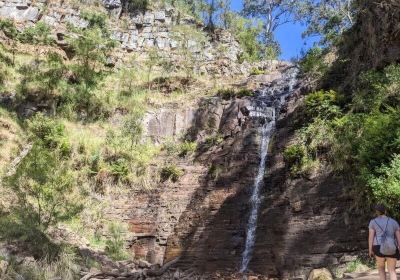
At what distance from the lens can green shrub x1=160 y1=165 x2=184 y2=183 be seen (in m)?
18.0

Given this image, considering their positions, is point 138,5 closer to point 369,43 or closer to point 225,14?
point 225,14

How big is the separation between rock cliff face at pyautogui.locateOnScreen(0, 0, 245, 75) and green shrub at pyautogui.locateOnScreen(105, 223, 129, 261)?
17720 mm

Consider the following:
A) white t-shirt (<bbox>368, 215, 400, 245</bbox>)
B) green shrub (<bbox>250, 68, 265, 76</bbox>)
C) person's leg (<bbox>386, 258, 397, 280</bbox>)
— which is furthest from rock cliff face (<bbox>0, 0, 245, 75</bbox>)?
person's leg (<bbox>386, 258, 397, 280</bbox>)

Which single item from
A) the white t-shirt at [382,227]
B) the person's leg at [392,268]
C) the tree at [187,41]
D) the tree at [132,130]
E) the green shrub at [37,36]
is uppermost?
the tree at [187,41]

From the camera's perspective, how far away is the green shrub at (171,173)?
18047mm

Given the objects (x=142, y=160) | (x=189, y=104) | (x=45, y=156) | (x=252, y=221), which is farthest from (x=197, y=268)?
(x=189, y=104)

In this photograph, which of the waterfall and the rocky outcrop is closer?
the waterfall

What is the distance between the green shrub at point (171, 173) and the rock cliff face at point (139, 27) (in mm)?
13840

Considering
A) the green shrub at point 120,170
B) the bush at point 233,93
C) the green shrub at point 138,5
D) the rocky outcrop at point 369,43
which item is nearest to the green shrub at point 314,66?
the rocky outcrop at point 369,43

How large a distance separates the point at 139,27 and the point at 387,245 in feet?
106

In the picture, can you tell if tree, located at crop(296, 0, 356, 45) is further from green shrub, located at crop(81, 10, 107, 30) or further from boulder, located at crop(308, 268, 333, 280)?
boulder, located at crop(308, 268, 333, 280)

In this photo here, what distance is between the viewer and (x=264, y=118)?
19.8 meters

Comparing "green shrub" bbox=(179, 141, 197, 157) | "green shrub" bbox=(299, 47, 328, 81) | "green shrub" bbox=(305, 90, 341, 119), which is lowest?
"green shrub" bbox=(179, 141, 197, 157)

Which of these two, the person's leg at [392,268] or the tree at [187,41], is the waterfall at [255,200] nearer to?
the person's leg at [392,268]
